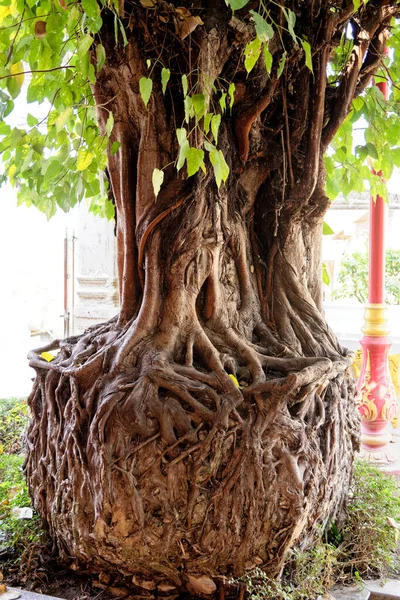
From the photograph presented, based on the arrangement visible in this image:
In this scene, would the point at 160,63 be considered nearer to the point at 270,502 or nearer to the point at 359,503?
the point at 270,502

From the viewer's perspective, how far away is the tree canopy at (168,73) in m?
1.95

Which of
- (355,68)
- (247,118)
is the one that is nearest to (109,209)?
(247,118)

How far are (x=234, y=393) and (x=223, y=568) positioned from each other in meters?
0.59

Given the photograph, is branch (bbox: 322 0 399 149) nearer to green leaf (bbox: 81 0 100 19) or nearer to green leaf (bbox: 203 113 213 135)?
green leaf (bbox: 203 113 213 135)

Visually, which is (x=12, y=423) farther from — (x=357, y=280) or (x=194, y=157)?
(x=357, y=280)

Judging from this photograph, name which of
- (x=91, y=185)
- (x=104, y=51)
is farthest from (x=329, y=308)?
(x=104, y=51)

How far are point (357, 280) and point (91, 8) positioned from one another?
8.29 m

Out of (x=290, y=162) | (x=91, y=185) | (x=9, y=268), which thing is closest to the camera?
(x=290, y=162)

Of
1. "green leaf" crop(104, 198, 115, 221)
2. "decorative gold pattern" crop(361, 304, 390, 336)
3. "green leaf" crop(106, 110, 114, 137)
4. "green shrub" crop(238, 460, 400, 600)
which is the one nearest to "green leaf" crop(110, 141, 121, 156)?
"green leaf" crop(106, 110, 114, 137)

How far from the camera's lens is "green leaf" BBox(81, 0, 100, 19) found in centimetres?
180

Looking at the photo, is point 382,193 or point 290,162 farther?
point 382,193

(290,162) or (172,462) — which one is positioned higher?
(290,162)

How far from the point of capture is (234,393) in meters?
2.05

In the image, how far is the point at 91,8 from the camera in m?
1.82
